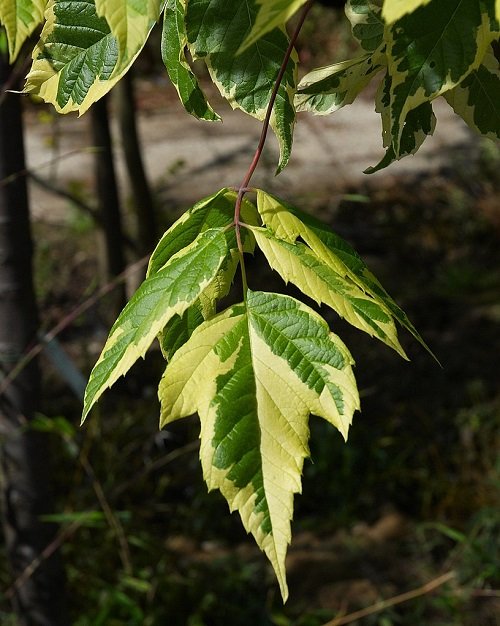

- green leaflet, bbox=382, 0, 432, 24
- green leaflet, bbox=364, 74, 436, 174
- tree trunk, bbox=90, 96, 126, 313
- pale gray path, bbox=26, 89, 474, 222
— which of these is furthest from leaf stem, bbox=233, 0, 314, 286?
pale gray path, bbox=26, 89, 474, 222

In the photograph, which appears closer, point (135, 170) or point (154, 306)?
point (154, 306)

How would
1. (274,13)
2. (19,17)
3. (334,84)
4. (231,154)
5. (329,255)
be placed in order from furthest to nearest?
(231,154), (334,84), (329,255), (19,17), (274,13)

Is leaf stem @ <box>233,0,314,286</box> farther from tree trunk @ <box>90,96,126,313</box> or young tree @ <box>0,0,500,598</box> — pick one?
tree trunk @ <box>90,96,126,313</box>

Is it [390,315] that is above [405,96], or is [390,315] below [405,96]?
below

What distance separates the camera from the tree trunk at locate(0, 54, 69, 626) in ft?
6.27

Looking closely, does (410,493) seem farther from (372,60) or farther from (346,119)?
(346,119)

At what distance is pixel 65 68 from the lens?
2.85 ft

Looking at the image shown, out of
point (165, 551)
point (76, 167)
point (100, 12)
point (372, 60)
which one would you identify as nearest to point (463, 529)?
point (165, 551)

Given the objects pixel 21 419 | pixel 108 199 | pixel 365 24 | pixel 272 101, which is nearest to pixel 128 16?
pixel 272 101

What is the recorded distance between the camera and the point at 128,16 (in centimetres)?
66

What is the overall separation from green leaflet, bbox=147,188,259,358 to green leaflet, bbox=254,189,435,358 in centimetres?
3

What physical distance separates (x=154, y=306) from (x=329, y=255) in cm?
17

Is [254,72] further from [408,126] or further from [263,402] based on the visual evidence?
[263,402]

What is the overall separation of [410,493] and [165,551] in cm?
107
